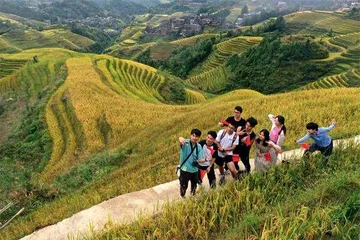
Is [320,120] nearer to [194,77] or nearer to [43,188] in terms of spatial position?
[43,188]

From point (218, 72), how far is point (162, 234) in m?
68.4

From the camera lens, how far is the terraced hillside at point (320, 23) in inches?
3522

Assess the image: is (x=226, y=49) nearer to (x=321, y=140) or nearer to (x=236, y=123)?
(x=236, y=123)

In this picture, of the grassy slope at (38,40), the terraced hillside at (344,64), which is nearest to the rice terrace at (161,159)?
the terraced hillside at (344,64)

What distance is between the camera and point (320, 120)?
10.0 m

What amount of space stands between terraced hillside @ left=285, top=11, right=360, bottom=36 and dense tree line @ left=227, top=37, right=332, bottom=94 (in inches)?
1249

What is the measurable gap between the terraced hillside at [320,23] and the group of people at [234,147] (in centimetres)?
9265

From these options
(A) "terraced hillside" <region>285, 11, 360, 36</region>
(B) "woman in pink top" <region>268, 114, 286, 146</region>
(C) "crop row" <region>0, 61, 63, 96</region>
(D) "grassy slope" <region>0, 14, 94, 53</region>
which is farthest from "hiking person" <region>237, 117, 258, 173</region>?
(D) "grassy slope" <region>0, 14, 94, 53</region>

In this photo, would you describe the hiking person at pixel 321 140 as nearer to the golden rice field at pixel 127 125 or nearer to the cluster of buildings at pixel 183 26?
the golden rice field at pixel 127 125

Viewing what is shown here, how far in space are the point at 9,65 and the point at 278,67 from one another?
47695mm

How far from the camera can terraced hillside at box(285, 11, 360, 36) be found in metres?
89.5

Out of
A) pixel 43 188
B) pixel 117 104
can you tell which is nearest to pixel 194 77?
pixel 117 104

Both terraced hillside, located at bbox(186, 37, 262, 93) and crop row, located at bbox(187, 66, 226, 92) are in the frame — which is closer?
crop row, located at bbox(187, 66, 226, 92)

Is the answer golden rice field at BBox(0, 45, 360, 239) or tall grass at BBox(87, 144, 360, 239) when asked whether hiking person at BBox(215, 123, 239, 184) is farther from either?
golden rice field at BBox(0, 45, 360, 239)
